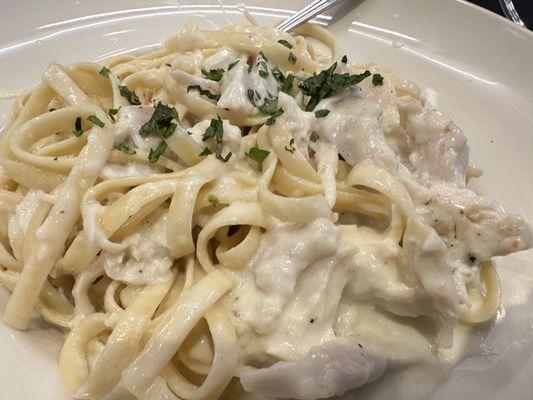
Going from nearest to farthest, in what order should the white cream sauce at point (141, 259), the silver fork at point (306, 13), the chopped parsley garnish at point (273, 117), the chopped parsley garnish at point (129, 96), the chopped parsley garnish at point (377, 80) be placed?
1. the white cream sauce at point (141, 259)
2. the chopped parsley garnish at point (273, 117)
3. the chopped parsley garnish at point (129, 96)
4. the chopped parsley garnish at point (377, 80)
5. the silver fork at point (306, 13)

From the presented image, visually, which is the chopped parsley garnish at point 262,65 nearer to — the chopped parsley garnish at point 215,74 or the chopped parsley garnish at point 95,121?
the chopped parsley garnish at point 215,74

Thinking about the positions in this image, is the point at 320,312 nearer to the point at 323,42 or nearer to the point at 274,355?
the point at 274,355

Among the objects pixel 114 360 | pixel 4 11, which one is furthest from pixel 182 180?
pixel 4 11

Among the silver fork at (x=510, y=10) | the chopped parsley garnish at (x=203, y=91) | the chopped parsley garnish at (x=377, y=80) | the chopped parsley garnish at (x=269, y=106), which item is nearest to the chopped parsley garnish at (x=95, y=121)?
the chopped parsley garnish at (x=203, y=91)

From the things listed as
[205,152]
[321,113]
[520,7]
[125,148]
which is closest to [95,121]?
[125,148]

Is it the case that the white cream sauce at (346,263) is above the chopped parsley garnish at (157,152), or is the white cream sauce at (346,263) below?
below

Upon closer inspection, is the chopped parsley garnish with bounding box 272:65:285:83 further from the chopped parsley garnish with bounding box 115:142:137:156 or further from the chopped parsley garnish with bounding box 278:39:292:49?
the chopped parsley garnish with bounding box 115:142:137:156

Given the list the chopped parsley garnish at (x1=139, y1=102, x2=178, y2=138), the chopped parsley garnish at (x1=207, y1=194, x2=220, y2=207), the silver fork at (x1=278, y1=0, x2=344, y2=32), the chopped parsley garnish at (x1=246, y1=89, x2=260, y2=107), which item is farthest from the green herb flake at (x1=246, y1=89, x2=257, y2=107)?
the silver fork at (x1=278, y1=0, x2=344, y2=32)
